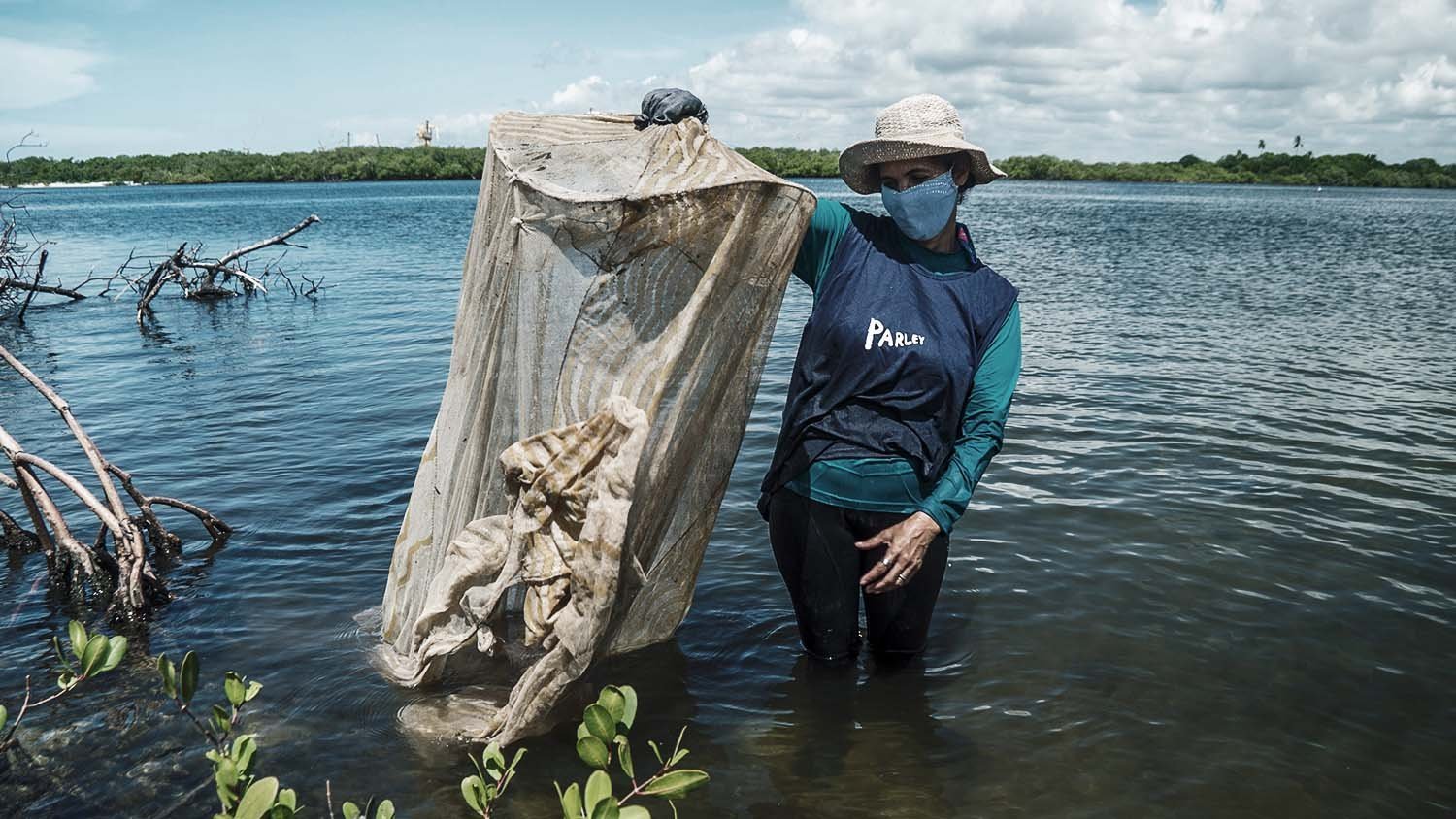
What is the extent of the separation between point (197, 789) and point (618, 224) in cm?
309

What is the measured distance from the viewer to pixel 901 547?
3.74 m

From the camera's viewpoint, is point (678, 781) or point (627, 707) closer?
point (678, 781)

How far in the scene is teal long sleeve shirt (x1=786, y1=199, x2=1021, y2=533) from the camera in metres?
3.72

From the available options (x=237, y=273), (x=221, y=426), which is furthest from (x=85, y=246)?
(x=221, y=426)

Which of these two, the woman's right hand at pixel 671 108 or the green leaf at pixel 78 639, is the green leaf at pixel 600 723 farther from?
the woman's right hand at pixel 671 108

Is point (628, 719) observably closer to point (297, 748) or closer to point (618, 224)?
point (618, 224)

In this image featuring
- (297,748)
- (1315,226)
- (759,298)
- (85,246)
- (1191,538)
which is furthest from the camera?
(1315,226)

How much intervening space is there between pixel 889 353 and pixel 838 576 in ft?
3.25

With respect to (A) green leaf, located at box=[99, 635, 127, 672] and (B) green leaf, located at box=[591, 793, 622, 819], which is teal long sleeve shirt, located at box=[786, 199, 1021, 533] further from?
(A) green leaf, located at box=[99, 635, 127, 672]

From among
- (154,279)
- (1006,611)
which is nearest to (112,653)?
(1006,611)

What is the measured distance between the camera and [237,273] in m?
22.0

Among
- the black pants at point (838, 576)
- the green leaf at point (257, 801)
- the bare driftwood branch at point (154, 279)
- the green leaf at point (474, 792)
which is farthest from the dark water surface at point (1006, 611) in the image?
the bare driftwood branch at point (154, 279)

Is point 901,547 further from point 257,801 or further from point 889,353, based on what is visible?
point 257,801

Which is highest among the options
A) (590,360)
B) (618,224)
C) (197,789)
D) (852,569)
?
(618,224)
